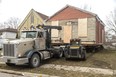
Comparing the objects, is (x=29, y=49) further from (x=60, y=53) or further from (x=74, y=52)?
(x=60, y=53)

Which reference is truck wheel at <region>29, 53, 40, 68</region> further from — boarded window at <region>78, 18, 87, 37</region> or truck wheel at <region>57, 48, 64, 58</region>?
boarded window at <region>78, 18, 87, 37</region>

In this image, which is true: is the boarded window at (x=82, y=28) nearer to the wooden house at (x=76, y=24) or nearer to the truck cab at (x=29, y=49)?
the wooden house at (x=76, y=24)

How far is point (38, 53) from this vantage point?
442 inches

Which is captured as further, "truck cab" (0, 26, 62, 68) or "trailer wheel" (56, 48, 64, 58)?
"trailer wheel" (56, 48, 64, 58)

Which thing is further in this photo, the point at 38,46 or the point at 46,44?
the point at 46,44

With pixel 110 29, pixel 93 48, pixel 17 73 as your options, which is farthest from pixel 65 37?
pixel 110 29

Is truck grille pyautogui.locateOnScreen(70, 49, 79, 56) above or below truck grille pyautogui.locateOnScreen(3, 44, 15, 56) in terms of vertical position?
below

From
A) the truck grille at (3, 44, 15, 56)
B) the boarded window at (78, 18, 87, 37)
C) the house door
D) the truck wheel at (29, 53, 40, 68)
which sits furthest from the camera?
the house door

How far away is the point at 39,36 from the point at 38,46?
→ 30.7 inches

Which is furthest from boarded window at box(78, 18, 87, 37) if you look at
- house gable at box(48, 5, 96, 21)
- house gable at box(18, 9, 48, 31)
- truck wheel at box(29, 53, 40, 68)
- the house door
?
house gable at box(18, 9, 48, 31)

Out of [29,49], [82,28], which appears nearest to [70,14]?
[82,28]

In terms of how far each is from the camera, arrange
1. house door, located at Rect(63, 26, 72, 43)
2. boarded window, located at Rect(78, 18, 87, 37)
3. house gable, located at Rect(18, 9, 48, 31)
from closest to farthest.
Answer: boarded window, located at Rect(78, 18, 87, 37) → house door, located at Rect(63, 26, 72, 43) → house gable, located at Rect(18, 9, 48, 31)

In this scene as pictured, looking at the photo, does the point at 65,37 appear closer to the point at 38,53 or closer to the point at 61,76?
the point at 38,53

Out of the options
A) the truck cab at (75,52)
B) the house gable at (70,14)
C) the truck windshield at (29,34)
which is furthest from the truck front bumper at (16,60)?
the house gable at (70,14)
